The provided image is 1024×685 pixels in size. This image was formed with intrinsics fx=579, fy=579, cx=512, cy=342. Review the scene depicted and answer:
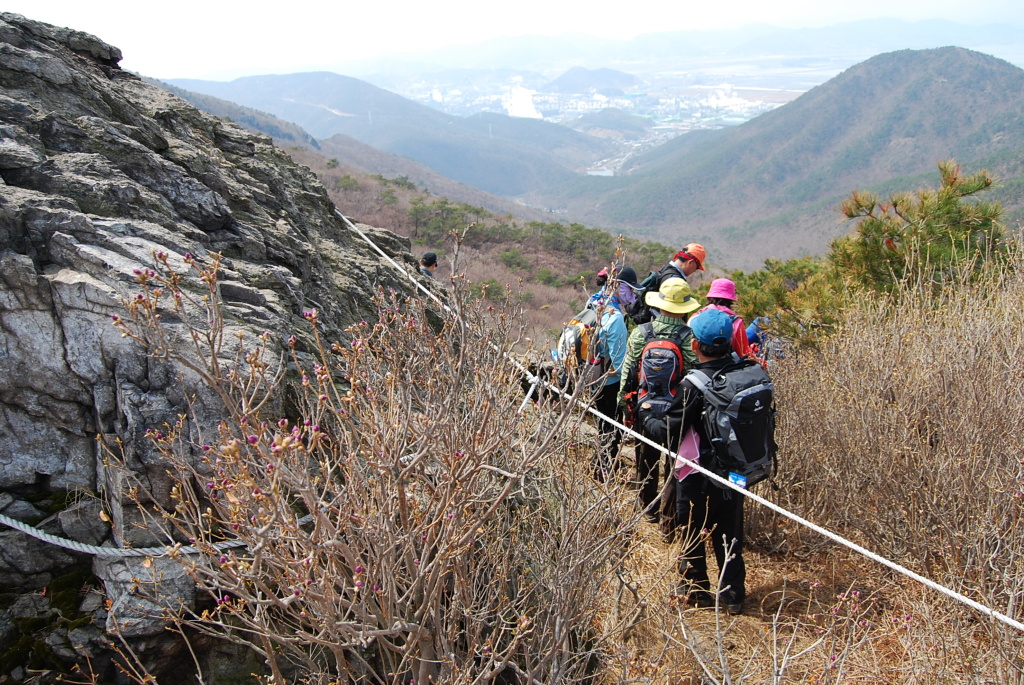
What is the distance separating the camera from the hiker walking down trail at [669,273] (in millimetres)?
4254

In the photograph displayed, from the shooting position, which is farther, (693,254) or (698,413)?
(693,254)

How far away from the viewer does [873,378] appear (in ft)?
12.0

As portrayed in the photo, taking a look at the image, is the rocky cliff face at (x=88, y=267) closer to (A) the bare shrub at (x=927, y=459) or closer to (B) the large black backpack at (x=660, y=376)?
(B) the large black backpack at (x=660, y=376)

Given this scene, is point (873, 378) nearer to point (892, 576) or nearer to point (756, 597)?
point (892, 576)

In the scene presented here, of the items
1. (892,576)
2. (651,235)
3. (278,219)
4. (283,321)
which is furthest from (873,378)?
(651,235)

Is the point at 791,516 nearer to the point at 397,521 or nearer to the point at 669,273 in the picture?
the point at 397,521

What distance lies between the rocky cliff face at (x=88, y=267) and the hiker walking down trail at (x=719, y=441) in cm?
213

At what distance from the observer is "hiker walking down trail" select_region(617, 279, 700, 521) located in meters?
3.11

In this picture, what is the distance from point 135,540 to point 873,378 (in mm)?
4035

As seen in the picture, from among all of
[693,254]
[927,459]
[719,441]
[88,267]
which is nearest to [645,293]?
[693,254]

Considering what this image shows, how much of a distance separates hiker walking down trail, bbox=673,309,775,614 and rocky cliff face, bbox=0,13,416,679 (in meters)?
2.13

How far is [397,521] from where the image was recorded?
2.12 metres

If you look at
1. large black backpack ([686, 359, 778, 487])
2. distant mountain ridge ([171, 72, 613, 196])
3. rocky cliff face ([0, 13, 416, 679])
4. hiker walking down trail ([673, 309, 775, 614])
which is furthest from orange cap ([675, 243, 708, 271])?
distant mountain ridge ([171, 72, 613, 196])

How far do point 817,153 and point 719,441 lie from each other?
427 ft
